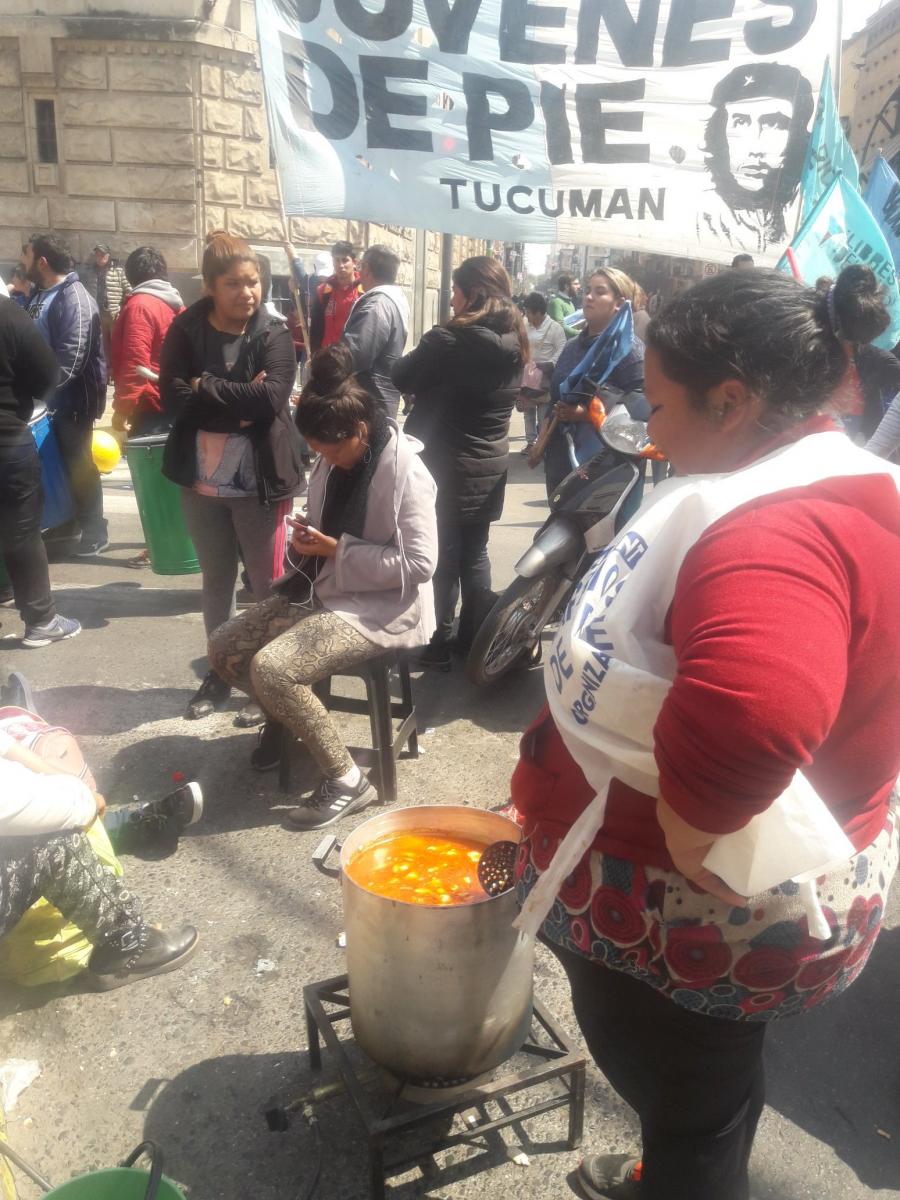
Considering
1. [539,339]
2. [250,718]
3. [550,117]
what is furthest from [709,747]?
[539,339]

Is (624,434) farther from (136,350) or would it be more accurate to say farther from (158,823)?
(136,350)

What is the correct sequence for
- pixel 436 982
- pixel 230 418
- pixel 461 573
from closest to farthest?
pixel 436 982, pixel 230 418, pixel 461 573

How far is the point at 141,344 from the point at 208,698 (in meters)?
2.76

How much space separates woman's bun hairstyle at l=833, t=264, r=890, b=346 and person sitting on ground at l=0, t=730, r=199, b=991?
191 cm

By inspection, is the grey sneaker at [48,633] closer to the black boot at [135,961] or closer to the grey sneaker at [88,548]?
the grey sneaker at [88,548]

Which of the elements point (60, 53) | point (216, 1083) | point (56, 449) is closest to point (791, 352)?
point (216, 1083)

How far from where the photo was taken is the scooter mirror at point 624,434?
13.7 ft

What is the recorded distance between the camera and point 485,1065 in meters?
2.06

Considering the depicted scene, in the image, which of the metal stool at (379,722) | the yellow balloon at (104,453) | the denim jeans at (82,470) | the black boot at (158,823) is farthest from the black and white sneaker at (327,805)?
the yellow balloon at (104,453)

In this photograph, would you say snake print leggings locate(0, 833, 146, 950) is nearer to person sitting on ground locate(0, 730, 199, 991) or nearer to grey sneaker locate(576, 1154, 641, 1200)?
person sitting on ground locate(0, 730, 199, 991)

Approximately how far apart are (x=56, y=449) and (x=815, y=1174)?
532 centimetres

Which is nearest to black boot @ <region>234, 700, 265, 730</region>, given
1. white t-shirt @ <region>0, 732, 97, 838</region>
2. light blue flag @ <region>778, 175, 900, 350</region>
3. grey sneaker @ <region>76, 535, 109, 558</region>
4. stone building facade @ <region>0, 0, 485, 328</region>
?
white t-shirt @ <region>0, 732, 97, 838</region>

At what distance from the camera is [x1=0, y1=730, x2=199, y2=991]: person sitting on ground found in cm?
218

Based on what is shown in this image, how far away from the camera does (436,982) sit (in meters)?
1.96
